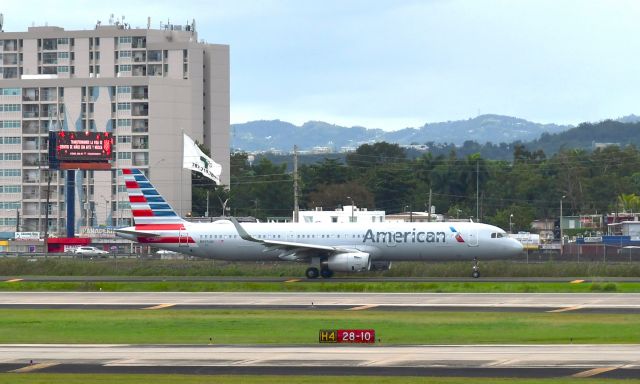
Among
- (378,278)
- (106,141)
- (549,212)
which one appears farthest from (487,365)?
(549,212)

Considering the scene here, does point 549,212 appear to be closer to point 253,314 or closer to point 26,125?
point 26,125

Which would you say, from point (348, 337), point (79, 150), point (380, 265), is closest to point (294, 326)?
point (348, 337)

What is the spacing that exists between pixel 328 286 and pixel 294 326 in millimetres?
17304

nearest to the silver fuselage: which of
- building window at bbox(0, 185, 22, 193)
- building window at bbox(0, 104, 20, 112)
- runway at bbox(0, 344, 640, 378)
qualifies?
runway at bbox(0, 344, 640, 378)

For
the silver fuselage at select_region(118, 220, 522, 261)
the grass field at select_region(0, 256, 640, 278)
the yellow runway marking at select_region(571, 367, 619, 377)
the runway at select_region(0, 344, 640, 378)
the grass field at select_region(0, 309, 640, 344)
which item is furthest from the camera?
the grass field at select_region(0, 256, 640, 278)

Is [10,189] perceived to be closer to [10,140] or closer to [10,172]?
[10,172]

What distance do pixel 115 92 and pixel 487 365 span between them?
12728 cm

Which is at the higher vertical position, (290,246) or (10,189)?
(10,189)

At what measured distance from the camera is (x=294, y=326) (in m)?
41.4

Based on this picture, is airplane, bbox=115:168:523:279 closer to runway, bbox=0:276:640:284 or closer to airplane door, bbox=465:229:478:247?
airplane door, bbox=465:229:478:247

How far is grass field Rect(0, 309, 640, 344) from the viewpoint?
37656mm

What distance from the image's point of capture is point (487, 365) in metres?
30.5

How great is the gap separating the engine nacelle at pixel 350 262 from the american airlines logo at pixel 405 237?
91.0 inches

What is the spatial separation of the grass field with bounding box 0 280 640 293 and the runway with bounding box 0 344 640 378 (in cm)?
2170
